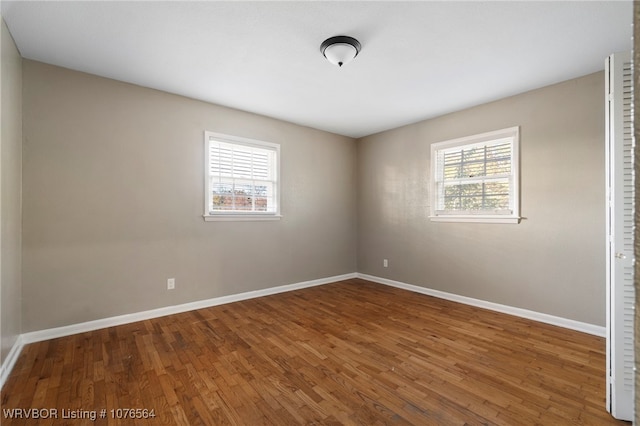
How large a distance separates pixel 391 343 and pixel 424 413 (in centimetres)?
94

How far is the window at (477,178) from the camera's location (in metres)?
3.47

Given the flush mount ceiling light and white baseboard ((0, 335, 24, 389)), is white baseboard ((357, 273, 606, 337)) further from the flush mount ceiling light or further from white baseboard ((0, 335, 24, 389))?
white baseboard ((0, 335, 24, 389))

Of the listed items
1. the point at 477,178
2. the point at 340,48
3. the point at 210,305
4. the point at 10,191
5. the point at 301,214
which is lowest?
the point at 210,305

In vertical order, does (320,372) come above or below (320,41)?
below

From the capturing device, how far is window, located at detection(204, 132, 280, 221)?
3.77 meters

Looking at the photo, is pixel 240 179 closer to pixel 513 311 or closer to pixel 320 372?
pixel 320 372

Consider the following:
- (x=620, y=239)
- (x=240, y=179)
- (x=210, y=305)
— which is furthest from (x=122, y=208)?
(x=620, y=239)

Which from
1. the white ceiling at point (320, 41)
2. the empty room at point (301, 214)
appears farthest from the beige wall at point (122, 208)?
the white ceiling at point (320, 41)

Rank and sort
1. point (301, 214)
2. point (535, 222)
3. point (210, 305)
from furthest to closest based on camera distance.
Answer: point (301, 214)
point (210, 305)
point (535, 222)

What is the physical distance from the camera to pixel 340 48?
7.72ft

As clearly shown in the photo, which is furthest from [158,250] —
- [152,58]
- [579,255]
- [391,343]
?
[579,255]

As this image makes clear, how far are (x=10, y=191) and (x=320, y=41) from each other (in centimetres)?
282

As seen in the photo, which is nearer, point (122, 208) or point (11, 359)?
point (11, 359)

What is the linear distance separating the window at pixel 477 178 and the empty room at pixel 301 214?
0.09 ft
